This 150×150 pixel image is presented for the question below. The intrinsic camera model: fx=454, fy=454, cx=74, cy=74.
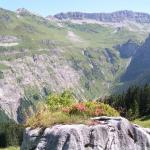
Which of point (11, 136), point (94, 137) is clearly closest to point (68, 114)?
point (94, 137)

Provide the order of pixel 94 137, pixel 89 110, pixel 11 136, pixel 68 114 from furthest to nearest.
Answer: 1. pixel 11 136
2. pixel 89 110
3. pixel 68 114
4. pixel 94 137

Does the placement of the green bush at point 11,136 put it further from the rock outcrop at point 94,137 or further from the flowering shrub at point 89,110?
the rock outcrop at point 94,137

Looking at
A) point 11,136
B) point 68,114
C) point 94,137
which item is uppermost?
point 68,114

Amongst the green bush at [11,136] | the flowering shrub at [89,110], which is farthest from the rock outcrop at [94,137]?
the green bush at [11,136]

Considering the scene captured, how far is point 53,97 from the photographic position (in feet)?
305

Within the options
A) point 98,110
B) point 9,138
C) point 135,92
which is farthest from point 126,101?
point 98,110

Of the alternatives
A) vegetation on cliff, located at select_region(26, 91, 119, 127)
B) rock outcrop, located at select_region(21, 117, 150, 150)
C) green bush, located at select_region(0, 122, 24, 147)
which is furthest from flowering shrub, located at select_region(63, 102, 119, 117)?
green bush, located at select_region(0, 122, 24, 147)

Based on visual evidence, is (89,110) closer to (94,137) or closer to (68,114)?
(68,114)

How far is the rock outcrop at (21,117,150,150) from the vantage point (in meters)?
25.4

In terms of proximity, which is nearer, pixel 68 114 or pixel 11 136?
pixel 68 114

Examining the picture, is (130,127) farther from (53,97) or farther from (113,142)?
(53,97)

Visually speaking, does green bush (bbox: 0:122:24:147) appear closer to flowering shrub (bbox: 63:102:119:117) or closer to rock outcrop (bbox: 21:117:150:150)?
flowering shrub (bbox: 63:102:119:117)

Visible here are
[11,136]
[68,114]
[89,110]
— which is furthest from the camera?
[11,136]

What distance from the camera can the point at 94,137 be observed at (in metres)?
25.6
